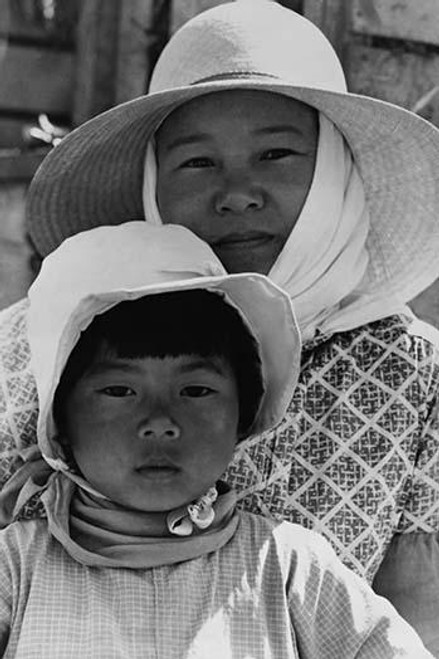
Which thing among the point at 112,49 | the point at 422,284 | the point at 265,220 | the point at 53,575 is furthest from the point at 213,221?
the point at 112,49

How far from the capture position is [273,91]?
2.49 metres

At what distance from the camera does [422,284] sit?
2641 millimetres

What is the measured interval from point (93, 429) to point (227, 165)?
582 millimetres

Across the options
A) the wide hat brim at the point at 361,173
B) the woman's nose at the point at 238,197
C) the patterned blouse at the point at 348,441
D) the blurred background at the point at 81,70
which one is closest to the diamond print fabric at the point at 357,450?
the patterned blouse at the point at 348,441

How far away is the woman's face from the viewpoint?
2.46m

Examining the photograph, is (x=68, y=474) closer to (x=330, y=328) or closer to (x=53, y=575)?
(x=53, y=575)

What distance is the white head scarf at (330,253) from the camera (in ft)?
8.11

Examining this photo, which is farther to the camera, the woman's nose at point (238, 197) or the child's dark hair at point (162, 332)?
the woman's nose at point (238, 197)

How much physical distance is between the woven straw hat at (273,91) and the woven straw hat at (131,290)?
0.34m

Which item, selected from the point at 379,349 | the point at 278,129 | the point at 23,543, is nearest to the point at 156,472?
the point at 23,543

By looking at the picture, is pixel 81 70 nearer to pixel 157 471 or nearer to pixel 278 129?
pixel 278 129

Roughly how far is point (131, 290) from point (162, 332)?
0.31 feet

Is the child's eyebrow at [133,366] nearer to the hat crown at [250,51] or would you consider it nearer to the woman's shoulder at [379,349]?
the woman's shoulder at [379,349]

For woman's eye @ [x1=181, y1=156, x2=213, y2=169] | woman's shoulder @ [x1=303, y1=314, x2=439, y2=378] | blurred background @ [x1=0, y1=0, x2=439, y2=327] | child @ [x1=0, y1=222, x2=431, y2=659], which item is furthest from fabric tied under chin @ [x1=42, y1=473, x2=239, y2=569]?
blurred background @ [x1=0, y1=0, x2=439, y2=327]
